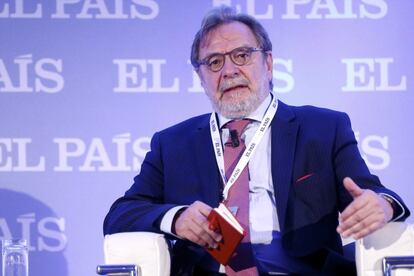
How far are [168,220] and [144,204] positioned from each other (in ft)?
0.71

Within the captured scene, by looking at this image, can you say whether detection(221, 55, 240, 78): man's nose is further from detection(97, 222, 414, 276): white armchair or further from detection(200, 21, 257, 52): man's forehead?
detection(97, 222, 414, 276): white armchair

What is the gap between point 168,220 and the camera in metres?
2.77

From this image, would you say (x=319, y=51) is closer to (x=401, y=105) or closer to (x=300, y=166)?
(x=401, y=105)

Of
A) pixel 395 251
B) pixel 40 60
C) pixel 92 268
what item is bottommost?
pixel 92 268

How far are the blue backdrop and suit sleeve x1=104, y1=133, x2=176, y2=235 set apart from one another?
0.80 metres

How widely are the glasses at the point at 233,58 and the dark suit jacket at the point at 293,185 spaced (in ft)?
0.76

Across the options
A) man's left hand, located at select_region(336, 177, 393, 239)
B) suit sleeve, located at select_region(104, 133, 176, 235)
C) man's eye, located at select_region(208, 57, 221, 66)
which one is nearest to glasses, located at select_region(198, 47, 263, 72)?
man's eye, located at select_region(208, 57, 221, 66)

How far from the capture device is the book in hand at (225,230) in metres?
2.52

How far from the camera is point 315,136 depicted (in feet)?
9.72

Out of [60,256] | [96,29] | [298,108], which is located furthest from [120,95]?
[298,108]

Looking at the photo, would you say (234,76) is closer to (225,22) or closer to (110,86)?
(225,22)

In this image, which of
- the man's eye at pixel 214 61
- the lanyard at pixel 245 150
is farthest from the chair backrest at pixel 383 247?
the man's eye at pixel 214 61

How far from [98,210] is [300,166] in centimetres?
142

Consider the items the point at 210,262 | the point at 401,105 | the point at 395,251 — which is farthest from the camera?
the point at 401,105
